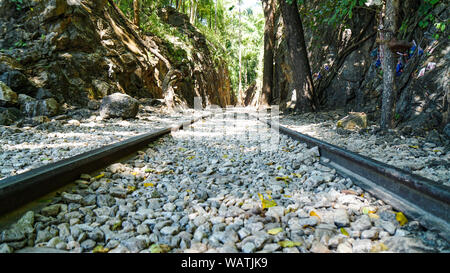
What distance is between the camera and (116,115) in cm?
652

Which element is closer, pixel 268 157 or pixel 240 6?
pixel 268 157

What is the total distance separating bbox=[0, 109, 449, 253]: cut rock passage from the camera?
3.83 ft

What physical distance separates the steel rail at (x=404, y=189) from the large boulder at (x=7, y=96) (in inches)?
246

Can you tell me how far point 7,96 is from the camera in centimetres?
519

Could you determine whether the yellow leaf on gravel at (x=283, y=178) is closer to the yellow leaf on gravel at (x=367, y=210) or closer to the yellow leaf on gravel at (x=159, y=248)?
the yellow leaf on gravel at (x=367, y=210)

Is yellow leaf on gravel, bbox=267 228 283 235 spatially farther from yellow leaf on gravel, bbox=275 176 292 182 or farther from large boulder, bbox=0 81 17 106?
large boulder, bbox=0 81 17 106

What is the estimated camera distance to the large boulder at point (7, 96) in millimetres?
5151

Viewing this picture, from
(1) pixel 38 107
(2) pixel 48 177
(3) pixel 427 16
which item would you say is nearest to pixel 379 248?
(2) pixel 48 177

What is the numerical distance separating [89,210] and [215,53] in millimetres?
24167

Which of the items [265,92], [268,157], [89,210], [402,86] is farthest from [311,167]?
[265,92]

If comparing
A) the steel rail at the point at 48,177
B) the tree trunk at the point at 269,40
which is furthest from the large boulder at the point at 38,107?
the tree trunk at the point at 269,40

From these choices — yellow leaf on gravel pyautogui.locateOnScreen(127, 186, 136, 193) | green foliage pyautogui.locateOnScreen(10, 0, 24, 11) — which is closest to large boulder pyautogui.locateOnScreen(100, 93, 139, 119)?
green foliage pyautogui.locateOnScreen(10, 0, 24, 11)

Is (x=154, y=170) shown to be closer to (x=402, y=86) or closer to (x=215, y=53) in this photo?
(x=402, y=86)

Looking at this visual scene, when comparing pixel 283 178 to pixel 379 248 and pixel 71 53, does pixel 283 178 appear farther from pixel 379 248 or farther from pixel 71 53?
pixel 71 53
